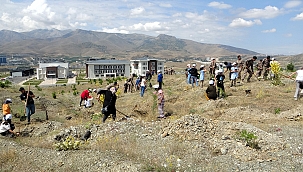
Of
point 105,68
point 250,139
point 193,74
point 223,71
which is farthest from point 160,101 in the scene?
point 105,68

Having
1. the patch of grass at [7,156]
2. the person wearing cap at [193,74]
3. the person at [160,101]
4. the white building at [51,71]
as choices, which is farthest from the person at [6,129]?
the white building at [51,71]

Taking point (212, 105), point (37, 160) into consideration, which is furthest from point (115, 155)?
point (212, 105)

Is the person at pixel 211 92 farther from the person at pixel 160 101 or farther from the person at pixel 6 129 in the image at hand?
the person at pixel 6 129

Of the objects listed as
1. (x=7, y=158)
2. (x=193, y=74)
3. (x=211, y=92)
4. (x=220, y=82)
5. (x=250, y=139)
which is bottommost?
(x=7, y=158)

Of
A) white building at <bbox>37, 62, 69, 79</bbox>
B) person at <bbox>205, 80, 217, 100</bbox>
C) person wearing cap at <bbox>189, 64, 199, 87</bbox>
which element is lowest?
white building at <bbox>37, 62, 69, 79</bbox>

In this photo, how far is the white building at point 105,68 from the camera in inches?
3066

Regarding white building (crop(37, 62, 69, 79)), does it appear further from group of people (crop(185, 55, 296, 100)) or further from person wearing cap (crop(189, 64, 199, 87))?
person wearing cap (crop(189, 64, 199, 87))

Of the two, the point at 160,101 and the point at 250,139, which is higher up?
the point at 160,101

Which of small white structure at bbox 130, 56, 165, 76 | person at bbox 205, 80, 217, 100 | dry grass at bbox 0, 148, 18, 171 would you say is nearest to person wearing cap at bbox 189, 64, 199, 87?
person at bbox 205, 80, 217, 100

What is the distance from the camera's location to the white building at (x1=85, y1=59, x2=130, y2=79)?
77875 mm

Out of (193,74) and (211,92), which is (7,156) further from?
(193,74)

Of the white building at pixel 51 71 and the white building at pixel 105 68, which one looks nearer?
the white building at pixel 105 68

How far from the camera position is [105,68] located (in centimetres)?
8031

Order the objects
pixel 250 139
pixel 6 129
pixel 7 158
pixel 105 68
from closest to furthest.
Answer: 1. pixel 7 158
2. pixel 250 139
3. pixel 6 129
4. pixel 105 68
